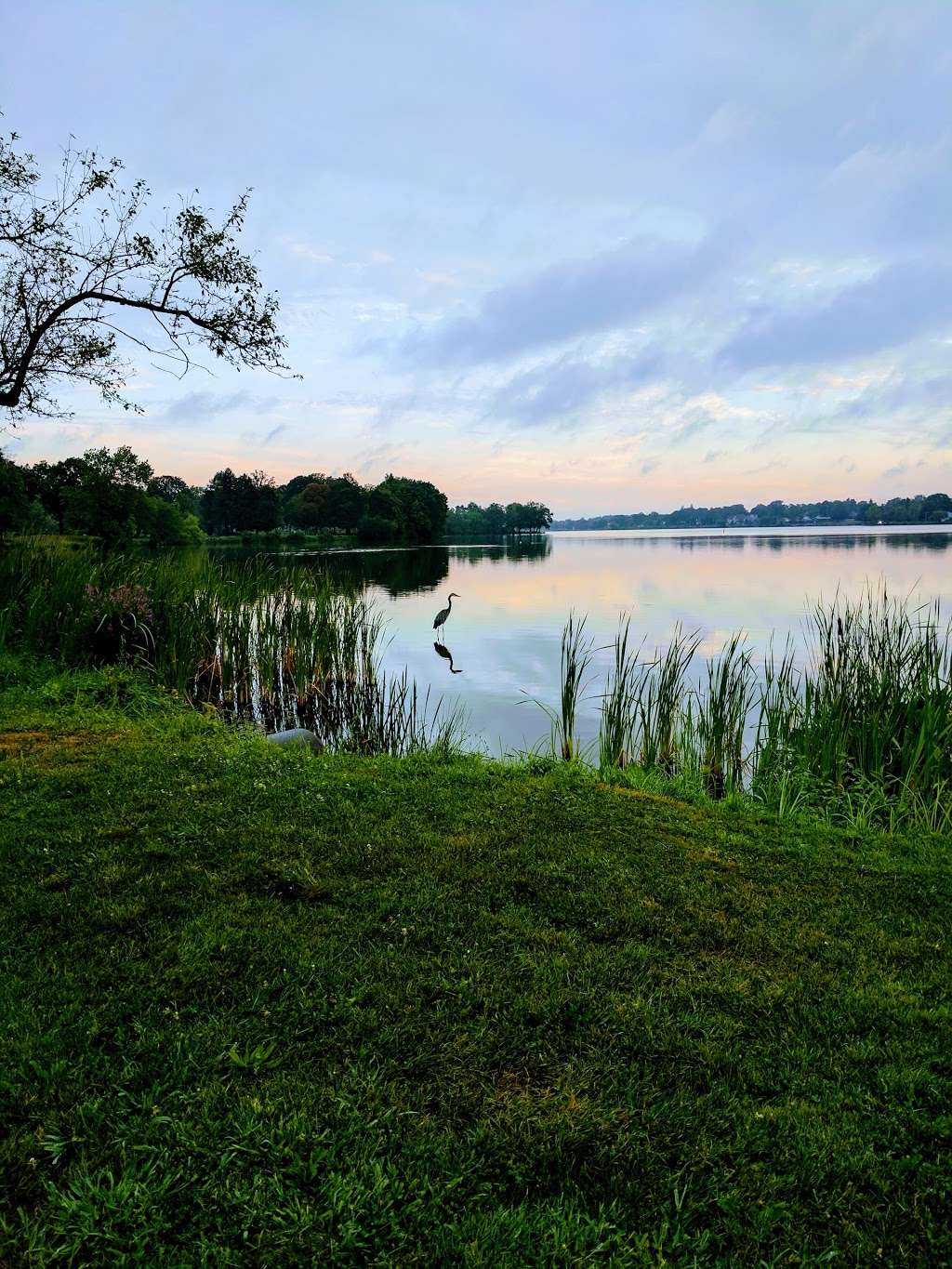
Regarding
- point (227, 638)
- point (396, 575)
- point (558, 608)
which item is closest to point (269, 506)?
point (396, 575)

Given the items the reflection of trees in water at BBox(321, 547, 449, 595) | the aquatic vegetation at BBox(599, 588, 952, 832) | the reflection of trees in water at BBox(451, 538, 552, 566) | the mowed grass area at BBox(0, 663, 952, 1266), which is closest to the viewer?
the mowed grass area at BBox(0, 663, 952, 1266)

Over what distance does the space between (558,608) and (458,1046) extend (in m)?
20.5

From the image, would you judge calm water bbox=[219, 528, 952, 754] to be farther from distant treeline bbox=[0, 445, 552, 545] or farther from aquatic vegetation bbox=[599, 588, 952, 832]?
distant treeline bbox=[0, 445, 552, 545]

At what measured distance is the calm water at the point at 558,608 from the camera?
12039mm

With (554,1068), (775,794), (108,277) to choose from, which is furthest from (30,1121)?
(108,277)

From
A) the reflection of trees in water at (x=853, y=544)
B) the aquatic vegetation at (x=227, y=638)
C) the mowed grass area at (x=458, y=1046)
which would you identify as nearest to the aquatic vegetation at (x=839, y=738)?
the mowed grass area at (x=458, y=1046)

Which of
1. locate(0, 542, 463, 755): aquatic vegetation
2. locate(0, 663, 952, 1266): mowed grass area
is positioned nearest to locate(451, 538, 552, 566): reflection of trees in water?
locate(0, 542, 463, 755): aquatic vegetation

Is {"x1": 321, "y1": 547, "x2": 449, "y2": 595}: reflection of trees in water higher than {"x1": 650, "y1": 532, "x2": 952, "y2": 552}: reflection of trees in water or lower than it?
lower

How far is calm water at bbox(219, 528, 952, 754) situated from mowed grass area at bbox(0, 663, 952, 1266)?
16.6 feet

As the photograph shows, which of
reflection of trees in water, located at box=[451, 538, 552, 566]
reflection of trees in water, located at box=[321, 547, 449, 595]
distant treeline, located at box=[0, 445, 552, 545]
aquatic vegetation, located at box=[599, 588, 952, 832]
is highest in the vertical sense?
distant treeline, located at box=[0, 445, 552, 545]

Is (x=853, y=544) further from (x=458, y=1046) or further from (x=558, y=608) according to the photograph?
(x=458, y=1046)

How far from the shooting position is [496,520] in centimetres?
14538

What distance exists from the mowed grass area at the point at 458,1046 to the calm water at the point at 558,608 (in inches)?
199

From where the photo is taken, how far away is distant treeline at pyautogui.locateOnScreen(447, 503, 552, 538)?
14362cm
